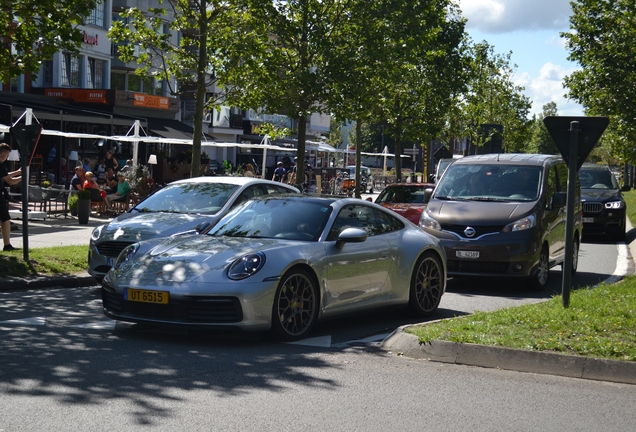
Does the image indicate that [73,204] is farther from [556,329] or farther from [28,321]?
[556,329]

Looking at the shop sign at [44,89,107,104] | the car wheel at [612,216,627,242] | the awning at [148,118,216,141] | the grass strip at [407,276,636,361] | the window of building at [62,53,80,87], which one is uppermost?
the window of building at [62,53,80,87]

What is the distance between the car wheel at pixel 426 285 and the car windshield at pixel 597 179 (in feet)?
58.4

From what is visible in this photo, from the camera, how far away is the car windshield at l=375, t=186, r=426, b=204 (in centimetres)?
2147

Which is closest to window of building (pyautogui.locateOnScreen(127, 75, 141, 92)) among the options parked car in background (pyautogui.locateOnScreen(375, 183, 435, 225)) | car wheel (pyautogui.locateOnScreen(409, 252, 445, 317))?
parked car in background (pyautogui.locateOnScreen(375, 183, 435, 225))

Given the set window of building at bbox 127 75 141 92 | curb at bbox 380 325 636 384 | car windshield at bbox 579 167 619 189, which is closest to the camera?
curb at bbox 380 325 636 384

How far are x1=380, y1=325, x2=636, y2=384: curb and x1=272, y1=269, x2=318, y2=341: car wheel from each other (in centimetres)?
99

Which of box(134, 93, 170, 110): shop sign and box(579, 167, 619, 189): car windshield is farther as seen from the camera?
box(134, 93, 170, 110): shop sign

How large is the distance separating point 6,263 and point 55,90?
34.3 meters

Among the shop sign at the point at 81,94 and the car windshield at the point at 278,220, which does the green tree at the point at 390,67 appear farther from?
the shop sign at the point at 81,94

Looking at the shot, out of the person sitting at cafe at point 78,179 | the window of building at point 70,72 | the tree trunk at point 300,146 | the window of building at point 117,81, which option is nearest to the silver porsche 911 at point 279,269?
the tree trunk at point 300,146

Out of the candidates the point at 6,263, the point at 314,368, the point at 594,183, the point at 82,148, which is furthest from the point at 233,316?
the point at 82,148

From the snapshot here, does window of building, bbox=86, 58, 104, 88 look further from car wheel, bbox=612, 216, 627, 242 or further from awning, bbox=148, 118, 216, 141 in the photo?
car wheel, bbox=612, 216, 627, 242

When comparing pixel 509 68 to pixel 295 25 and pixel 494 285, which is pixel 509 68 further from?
pixel 494 285

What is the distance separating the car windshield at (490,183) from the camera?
1513 cm
